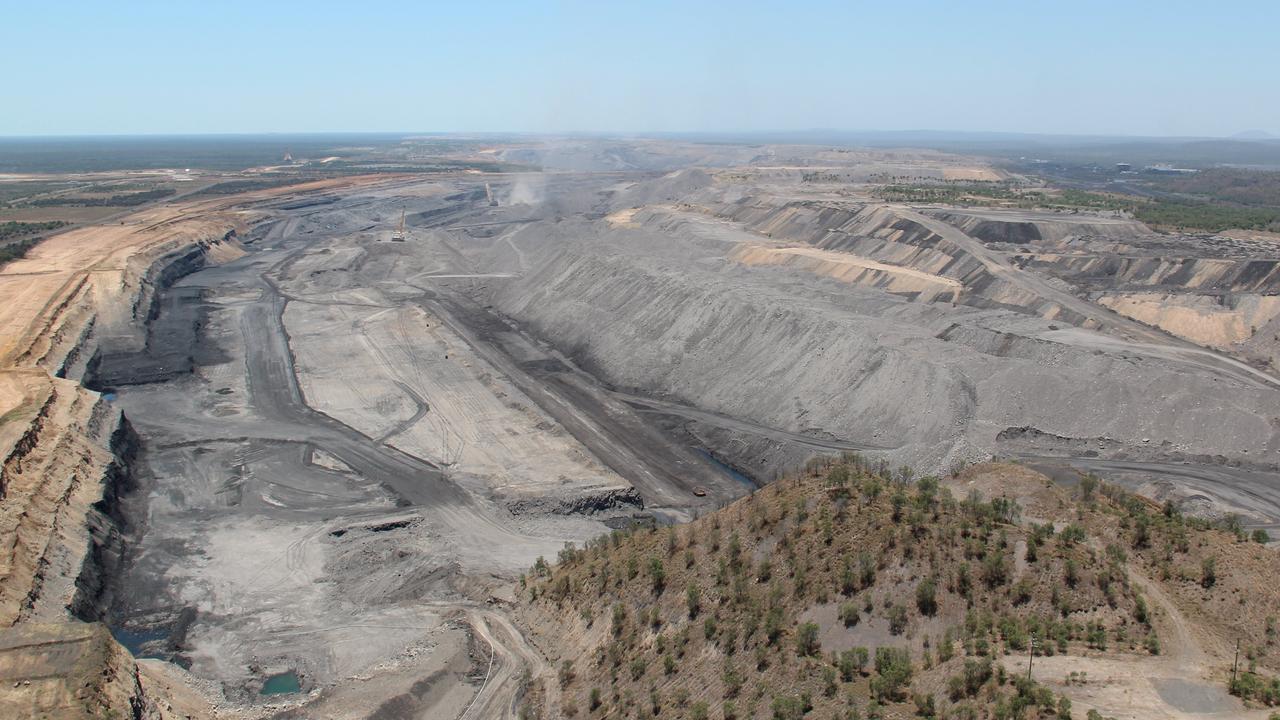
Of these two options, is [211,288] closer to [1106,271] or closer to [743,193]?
[743,193]

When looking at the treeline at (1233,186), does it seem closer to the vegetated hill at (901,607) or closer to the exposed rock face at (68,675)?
the vegetated hill at (901,607)

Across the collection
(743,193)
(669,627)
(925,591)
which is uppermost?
(743,193)

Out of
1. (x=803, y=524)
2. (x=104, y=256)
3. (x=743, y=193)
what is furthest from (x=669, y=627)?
(x=743, y=193)

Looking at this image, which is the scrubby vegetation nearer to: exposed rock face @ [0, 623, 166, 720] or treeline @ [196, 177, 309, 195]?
exposed rock face @ [0, 623, 166, 720]

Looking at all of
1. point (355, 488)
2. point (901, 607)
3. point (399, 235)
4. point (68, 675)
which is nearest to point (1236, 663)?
point (901, 607)

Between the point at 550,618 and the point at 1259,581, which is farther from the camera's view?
the point at 550,618

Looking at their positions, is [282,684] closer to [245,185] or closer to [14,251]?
[14,251]
